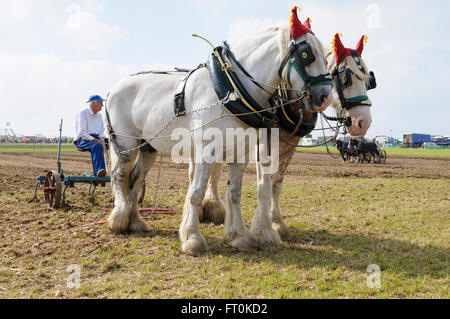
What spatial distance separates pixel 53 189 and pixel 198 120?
156 inches

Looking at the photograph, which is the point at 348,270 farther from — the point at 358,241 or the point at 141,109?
the point at 141,109

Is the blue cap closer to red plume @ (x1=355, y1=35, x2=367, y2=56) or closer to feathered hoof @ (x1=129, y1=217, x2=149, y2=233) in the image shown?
feathered hoof @ (x1=129, y1=217, x2=149, y2=233)

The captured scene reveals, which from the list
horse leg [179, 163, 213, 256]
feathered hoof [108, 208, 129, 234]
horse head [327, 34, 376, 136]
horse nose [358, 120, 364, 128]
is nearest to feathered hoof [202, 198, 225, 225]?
feathered hoof [108, 208, 129, 234]

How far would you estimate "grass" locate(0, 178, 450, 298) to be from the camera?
3240 millimetres

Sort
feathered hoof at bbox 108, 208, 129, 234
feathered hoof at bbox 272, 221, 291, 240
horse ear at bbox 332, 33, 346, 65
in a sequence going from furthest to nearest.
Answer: feathered hoof at bbox 108, 208, 129, 234, feathered hoof at bbox 272, 221, 291, 240, horse ear at bbox 332, 33, 346, 65

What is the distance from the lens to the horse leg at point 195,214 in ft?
13.6

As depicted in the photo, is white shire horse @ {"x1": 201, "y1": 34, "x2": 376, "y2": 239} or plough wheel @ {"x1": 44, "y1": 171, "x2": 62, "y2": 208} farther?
plough wheel @ {"x1": 44, "y1": 171, "x2": 62, "y2": 208}

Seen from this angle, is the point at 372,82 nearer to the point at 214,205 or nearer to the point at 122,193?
the point at 214,205

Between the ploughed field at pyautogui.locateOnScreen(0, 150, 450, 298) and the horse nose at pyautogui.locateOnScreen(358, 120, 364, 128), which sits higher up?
A: the horse nose at pyautogui.locateOnScreen(358, 120, 364, 128)

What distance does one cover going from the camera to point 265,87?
412cm
